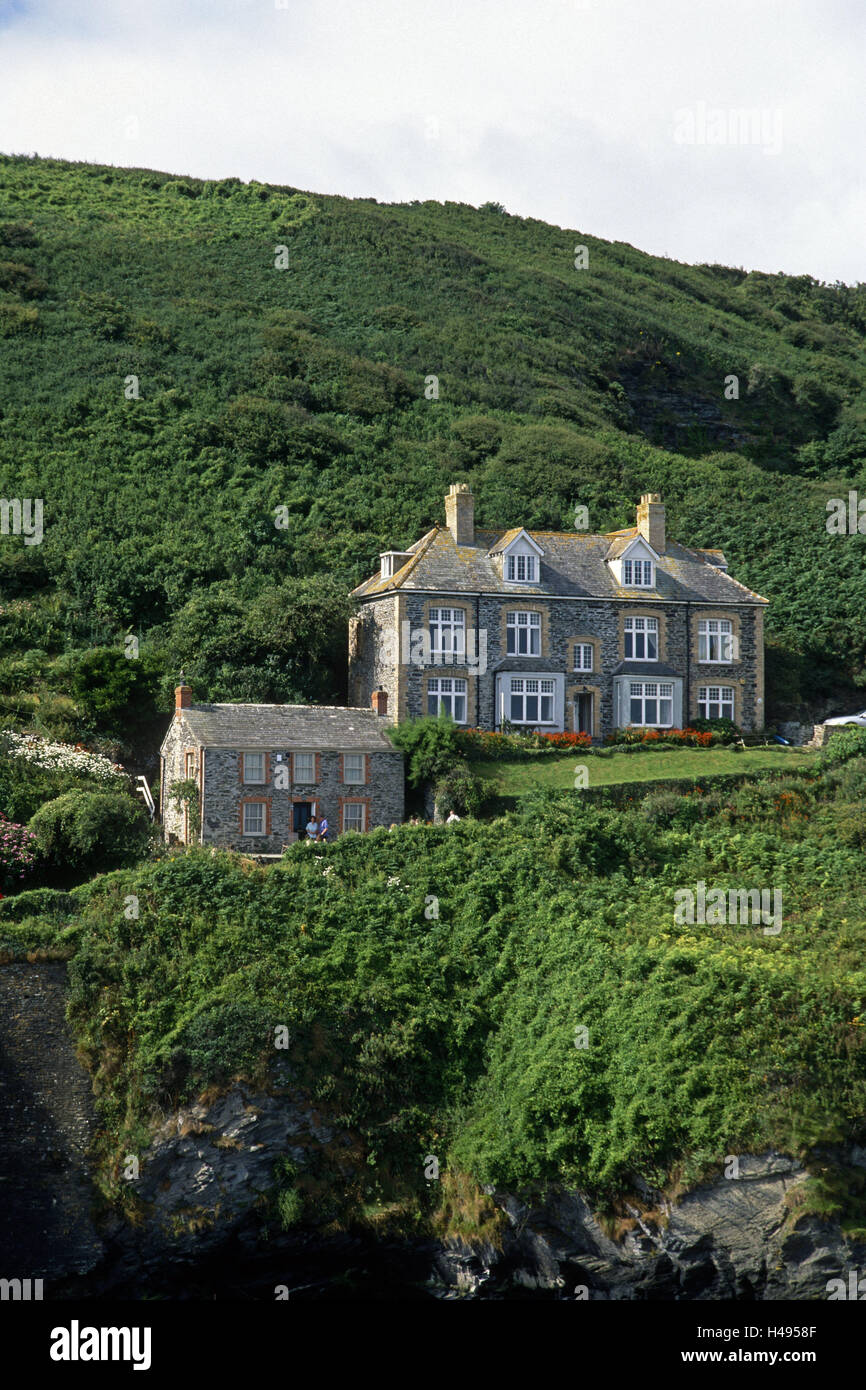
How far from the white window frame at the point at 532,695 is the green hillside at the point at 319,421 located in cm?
698

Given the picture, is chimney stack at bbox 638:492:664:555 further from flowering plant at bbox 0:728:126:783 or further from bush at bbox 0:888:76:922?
bush at bbox 0:888:76:922

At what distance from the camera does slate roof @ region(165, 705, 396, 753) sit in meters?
41.1

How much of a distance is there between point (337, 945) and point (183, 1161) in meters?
6.47

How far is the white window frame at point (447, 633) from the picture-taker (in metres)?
47.8

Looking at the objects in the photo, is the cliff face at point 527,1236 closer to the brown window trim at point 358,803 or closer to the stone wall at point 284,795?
the stone wall at point 284,795

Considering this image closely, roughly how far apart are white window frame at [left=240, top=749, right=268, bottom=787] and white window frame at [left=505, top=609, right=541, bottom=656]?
1110 centimetres

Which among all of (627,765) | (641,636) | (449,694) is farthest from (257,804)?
(641,636)

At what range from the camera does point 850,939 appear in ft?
111

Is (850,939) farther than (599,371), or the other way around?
(599,371)

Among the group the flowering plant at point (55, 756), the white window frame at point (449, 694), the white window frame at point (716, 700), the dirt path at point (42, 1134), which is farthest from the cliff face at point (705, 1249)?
the white window frame at point (716, 700)

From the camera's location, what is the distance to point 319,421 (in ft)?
251
